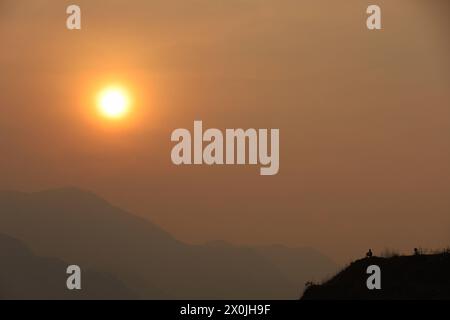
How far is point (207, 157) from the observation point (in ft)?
40.1

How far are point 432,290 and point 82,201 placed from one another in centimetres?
539

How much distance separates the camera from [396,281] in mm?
13219

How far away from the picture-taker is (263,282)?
12.8m

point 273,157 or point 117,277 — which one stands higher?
point 273,157

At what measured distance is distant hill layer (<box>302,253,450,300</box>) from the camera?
41.5 feet

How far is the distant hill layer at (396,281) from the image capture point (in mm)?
12641
